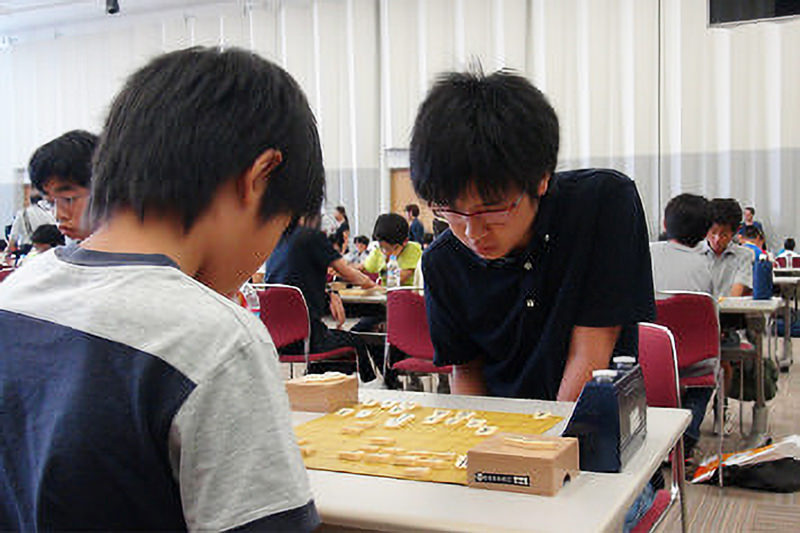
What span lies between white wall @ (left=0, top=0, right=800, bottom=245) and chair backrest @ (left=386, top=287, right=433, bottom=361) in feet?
21.3

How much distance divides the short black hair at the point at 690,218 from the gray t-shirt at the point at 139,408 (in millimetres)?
3415

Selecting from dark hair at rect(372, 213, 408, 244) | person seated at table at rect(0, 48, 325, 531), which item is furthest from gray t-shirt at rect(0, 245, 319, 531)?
dark hair at rect(372, 213, 408, 244)

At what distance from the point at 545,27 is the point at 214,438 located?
35.7ft

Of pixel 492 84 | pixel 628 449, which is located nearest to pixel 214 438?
pixel 628 449

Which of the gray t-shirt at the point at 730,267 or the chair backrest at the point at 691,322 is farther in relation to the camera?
the gray t-shirt at the point at 730,267

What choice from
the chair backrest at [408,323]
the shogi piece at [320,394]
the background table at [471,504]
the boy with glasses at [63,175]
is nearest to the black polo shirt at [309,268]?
the chair backrest at [408,323]

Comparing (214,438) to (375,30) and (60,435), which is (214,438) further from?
(375,30)

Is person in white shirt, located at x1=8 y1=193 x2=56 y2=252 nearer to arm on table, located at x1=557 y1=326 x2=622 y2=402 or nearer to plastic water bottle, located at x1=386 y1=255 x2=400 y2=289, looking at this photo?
plastic water bottle, located at x1=386 y1=255 x2=400 y2=289

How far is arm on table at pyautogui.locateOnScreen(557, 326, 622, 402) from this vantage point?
1667 millimetres

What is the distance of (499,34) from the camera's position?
36.3 feet

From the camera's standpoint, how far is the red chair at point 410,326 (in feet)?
12.1

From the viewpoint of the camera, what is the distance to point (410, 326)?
12.2 ft

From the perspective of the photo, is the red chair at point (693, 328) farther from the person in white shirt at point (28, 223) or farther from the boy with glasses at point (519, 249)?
the person in white shirt at point (28, 223)

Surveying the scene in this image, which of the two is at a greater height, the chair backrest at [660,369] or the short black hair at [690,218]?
the short black hair at [690,218]
